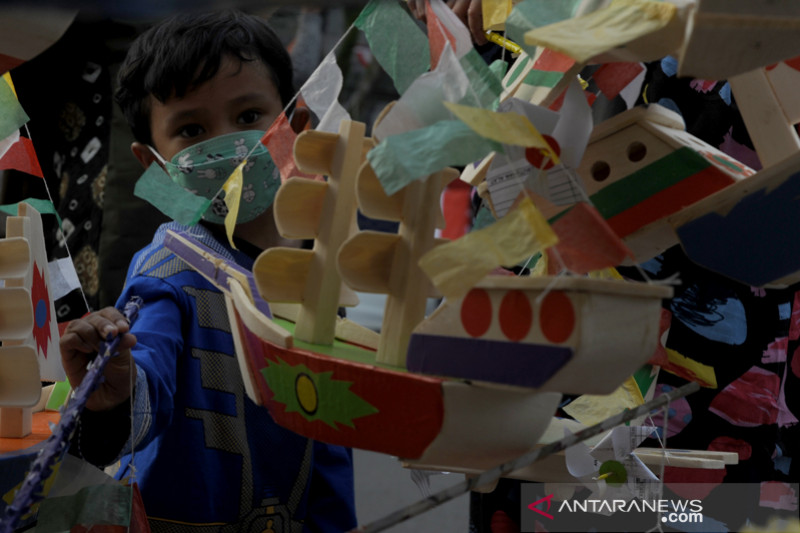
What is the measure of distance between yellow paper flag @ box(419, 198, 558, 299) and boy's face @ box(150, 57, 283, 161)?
0.57 m

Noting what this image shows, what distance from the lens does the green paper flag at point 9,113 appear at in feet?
3.27

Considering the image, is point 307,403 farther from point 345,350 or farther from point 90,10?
point 90,10

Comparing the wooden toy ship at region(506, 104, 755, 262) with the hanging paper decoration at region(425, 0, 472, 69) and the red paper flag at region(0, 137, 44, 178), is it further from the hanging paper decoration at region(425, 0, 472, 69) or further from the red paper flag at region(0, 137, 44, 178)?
the red paper flag at region(0, 137, 44, 178)

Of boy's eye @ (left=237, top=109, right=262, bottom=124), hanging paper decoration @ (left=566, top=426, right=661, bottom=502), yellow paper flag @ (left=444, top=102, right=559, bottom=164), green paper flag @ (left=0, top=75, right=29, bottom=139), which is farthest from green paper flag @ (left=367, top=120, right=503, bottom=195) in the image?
green paper flag @ (left=0, top=75, right=29, bottom=139)

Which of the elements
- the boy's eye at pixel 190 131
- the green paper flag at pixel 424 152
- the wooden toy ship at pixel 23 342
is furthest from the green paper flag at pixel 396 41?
the wooden toy ship at pixel 23 342

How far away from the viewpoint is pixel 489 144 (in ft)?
1.65

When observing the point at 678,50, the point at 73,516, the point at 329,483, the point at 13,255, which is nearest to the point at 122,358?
the point at 73,516

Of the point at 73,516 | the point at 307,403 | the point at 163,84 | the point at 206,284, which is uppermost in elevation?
the point at 163,84

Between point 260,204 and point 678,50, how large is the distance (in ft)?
1.85

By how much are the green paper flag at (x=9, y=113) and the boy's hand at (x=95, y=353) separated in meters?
0.35

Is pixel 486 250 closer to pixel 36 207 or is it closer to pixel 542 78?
pixel 542 78

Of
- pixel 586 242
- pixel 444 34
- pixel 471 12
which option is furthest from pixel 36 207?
pixel 586 242

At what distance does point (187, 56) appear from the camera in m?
1.00

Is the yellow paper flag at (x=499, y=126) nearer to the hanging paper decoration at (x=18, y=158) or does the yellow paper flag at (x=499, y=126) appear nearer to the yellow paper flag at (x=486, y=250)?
the yellow paper flag at (x=486, y=250)
